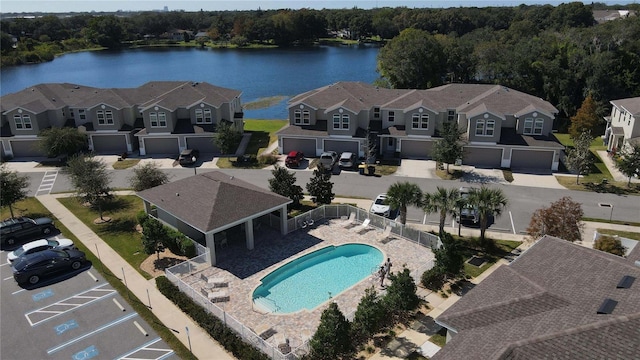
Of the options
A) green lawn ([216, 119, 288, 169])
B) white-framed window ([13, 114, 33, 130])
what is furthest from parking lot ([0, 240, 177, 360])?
white-framed window ([13, 114, 33, 130])

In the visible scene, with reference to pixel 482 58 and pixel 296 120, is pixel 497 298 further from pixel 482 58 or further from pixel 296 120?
pixel 482 58

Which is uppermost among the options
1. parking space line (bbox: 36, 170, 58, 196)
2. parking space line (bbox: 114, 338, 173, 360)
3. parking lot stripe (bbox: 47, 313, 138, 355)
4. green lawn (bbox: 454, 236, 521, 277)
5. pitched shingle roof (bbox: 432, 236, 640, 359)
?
pitched shingle roof (bbox: 432, 236, 640, 359)

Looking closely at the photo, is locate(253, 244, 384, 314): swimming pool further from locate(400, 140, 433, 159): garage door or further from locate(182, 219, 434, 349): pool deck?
locate(400, 140, 433, 159): garage door

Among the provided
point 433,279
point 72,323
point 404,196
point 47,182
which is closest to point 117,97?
point 47,182

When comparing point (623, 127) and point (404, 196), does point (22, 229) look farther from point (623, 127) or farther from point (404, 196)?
point (623, 127)

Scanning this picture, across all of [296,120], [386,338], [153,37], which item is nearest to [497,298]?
[386,338]
